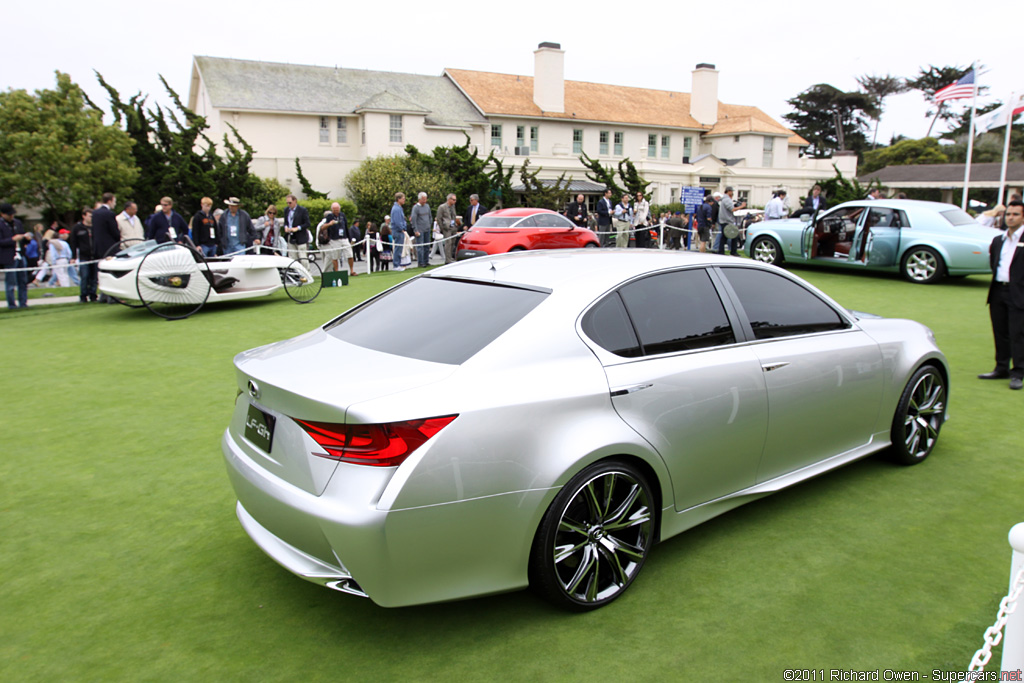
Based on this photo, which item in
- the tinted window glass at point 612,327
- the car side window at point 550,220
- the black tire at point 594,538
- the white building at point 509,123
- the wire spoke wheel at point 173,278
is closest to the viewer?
the black tire at point 594,538

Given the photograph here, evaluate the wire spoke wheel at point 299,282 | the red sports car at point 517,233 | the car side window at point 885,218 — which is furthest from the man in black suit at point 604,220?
the wire spoke wheel at point 299,282

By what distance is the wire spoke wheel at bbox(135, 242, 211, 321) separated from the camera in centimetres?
1062

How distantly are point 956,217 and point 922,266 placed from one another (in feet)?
4.41

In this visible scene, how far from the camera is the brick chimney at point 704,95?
186ft

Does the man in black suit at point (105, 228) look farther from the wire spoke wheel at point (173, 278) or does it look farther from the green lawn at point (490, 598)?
the green lawn at point (490, 598)

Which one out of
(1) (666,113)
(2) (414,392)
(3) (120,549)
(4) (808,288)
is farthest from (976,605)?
(1) (666,113)

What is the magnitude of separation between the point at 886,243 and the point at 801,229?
1.93 meters

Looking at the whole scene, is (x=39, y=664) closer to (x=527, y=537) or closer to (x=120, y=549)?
(x=120, y=549)

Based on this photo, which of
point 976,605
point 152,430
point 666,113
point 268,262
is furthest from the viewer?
point 666,113

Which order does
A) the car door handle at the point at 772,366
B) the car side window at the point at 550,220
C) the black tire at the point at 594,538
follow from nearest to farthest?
the black tire at the point at 594,538, the car door handle at the point at 772,366, the car side window at the point at 550,220

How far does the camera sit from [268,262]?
12.0 m

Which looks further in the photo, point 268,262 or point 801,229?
point 801,229

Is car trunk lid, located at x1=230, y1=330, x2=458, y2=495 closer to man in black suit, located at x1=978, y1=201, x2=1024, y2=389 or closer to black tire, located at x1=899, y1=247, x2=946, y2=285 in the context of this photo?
man in black suit, located at x1=978, y1=201, x2=1024, y2=389

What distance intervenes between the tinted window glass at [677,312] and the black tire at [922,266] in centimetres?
1271
